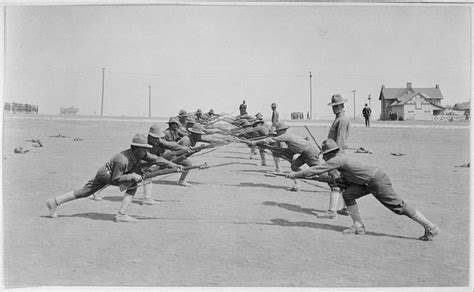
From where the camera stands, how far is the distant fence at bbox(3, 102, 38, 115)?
6918 millimetres

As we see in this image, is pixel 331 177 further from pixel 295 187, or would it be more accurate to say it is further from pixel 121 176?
pixel 121 176

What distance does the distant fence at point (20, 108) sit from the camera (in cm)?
692

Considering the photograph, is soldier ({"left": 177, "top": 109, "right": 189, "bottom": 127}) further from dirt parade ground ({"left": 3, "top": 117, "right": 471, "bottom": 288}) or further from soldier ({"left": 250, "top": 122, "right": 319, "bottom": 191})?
soldier ({"left": 250, "top": 122, "right": 319, "bottom": 191})

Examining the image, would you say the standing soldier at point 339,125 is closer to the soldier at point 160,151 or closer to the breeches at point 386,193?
the breeches at point 386,193

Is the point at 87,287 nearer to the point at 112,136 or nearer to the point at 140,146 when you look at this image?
the point at 140,146

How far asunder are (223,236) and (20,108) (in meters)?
4.50

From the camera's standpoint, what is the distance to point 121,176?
229 inches

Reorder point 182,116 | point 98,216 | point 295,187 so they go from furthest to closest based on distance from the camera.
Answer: point 182,116, point 295,187, point 98,216

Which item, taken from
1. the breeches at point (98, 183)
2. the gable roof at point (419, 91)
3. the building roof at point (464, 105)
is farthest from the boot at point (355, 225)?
the gable roof at point (419, 91)

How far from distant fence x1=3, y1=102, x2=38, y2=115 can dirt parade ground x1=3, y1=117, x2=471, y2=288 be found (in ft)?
0.67

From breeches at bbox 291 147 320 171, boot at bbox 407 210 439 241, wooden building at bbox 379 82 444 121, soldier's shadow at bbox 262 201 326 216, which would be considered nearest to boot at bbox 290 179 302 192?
breeches at bbox 291 147 320 171

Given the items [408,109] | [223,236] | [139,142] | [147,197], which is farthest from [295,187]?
[408,109]

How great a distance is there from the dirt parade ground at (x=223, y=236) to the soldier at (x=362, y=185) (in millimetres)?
200

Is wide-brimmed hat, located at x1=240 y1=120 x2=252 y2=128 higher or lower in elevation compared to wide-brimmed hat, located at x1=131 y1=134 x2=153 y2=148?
higher
